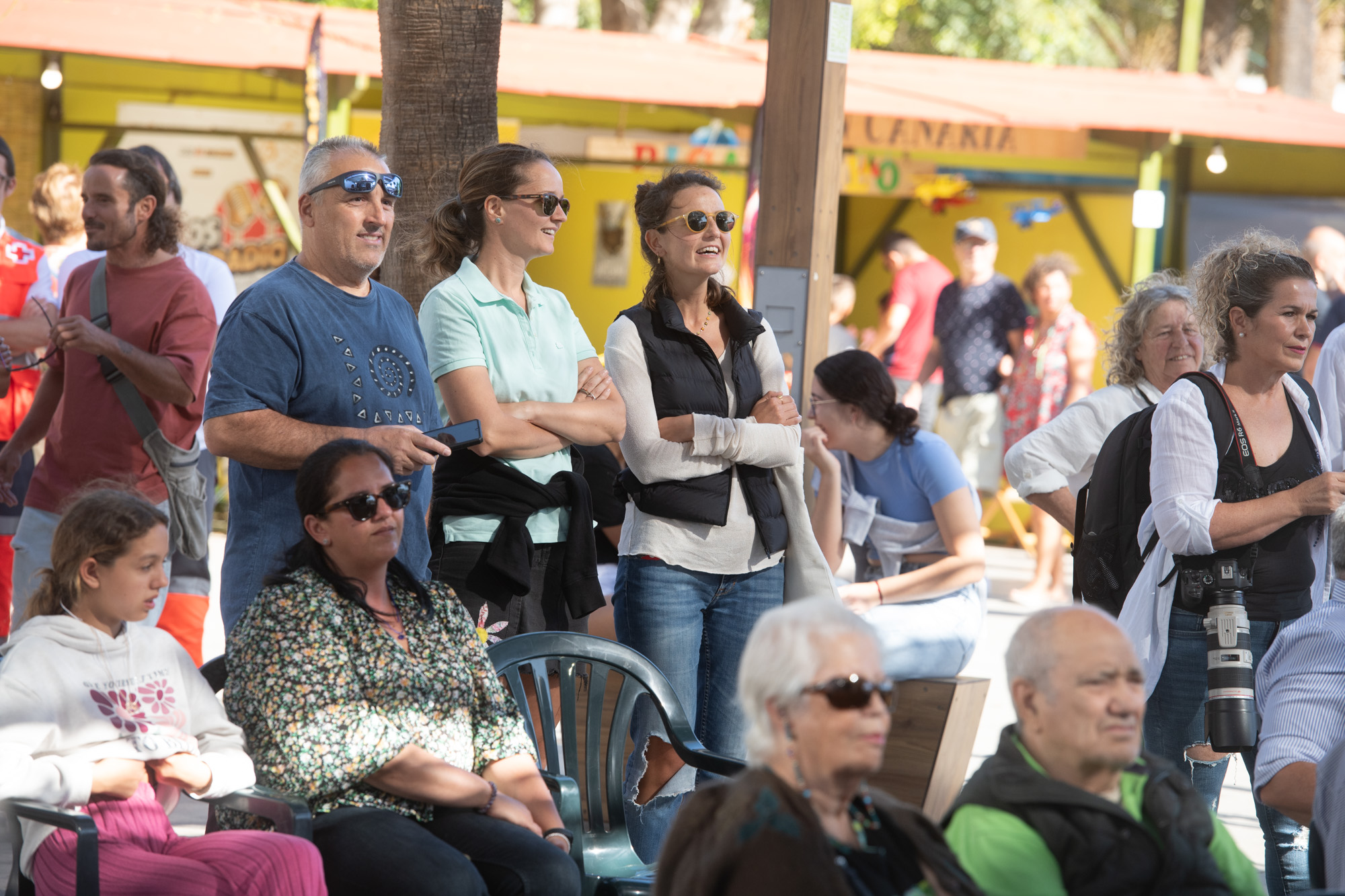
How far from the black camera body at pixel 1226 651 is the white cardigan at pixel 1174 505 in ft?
0.25

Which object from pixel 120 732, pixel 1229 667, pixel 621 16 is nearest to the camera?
pixel 120 732

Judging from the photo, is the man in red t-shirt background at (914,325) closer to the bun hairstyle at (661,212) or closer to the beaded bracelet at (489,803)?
the bun hairstyle at (661,212)

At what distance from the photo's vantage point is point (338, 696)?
2.87 m

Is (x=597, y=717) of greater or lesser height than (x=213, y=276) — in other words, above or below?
below

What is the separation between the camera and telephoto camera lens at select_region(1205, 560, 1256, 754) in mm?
3379

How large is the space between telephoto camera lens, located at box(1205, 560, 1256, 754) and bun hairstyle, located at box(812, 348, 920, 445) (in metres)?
1.43

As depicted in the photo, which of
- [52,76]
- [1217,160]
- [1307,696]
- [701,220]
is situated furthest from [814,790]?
[1217,160]

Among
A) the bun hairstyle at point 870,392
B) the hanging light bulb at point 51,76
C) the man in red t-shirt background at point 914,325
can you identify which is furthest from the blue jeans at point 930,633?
the hanging light bulb at point 51,76

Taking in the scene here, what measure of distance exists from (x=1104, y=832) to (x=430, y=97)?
3.34 m

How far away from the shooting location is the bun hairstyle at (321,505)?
298 centimetres

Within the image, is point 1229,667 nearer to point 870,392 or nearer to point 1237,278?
point 1237,278

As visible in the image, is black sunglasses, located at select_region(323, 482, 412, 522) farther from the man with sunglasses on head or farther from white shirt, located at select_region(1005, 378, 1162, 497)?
white shirt, located at select_region(1005, 378, 1162, 497)

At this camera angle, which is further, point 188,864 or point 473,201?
point 473,201

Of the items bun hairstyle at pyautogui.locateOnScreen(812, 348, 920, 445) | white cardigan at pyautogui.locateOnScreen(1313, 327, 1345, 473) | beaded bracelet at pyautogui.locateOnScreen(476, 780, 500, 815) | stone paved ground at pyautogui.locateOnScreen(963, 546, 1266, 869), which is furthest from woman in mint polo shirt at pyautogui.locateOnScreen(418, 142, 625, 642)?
white cardigan at pyautogui.locateOnScreen(1313, 327, 1345, 473)
